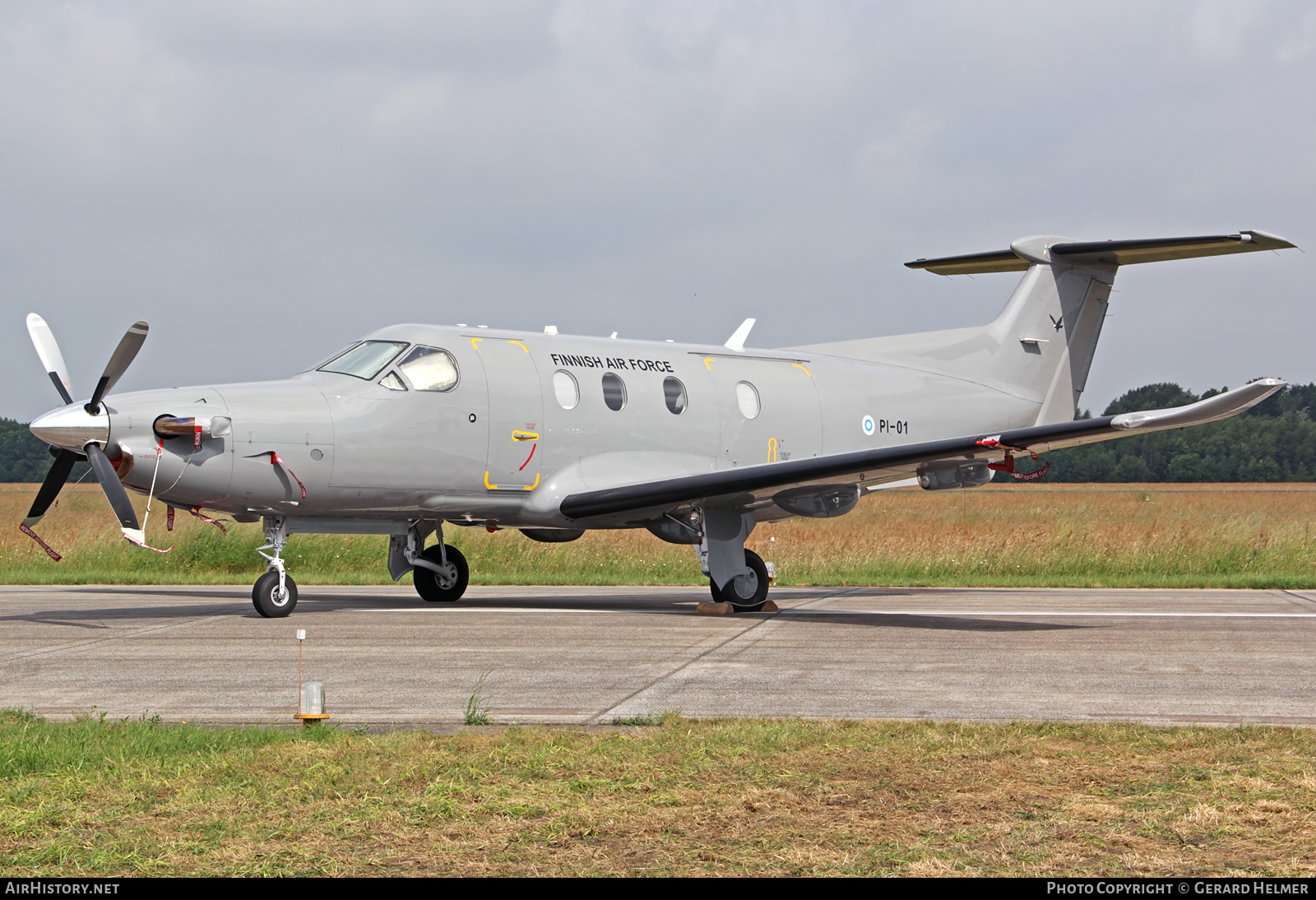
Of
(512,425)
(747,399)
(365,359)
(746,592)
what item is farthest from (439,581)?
(747,399)

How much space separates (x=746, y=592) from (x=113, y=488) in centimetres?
776

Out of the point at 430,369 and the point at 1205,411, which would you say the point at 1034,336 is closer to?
the point at 1205,411

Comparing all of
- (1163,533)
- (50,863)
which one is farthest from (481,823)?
(1163,533)

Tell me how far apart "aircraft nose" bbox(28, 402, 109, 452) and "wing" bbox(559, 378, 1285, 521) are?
5692mm

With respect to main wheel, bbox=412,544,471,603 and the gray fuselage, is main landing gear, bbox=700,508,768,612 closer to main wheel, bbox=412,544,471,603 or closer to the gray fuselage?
the gray fuselage

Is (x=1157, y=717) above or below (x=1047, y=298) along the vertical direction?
below

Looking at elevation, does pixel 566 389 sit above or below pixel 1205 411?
above

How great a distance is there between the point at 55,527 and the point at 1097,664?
2721cm

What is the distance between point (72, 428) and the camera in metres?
13.5

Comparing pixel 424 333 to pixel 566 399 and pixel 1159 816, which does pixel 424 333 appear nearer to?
pixel 566 399

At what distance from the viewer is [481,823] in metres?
5.55

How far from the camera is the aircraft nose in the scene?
44.2ft

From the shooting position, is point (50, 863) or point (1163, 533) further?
point (1163, 533)

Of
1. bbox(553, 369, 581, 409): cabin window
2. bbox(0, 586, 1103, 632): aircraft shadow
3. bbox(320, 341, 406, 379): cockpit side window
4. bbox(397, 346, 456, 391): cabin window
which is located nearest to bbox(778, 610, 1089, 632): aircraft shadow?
bbox(0, 586, 1103, 632): aircraft shadow
